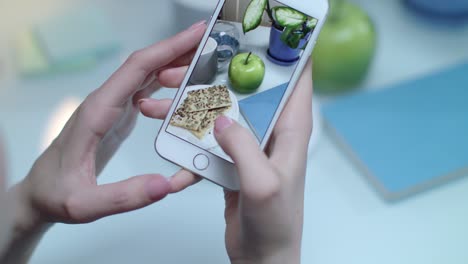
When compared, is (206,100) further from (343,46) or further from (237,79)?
(343,46)

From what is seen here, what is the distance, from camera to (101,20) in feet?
2.12

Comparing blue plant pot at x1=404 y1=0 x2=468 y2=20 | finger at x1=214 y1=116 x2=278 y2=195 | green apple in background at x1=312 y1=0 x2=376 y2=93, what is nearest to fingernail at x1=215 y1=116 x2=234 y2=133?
finger at x1=214 y1=116 x2=278 y2=195

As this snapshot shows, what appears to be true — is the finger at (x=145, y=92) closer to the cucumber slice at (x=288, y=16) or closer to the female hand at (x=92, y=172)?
the female hand at (x=92, y=172)

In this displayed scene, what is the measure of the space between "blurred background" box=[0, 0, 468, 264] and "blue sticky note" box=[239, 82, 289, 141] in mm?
151

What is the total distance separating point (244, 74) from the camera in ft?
1.43

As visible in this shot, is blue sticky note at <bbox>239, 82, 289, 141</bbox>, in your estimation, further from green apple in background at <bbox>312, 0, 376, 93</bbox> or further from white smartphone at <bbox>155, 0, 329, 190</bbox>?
green apple in background at <bbox>312, 0, 376, 93</bbox>

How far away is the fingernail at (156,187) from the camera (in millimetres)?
351

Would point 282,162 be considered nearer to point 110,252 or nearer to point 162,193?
point 162,193

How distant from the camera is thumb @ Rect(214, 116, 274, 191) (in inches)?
12.6

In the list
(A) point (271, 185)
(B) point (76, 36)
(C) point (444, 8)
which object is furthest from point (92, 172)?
(C) point (444, 8)

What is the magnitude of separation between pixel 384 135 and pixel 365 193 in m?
0.07

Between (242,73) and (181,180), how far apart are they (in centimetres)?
11

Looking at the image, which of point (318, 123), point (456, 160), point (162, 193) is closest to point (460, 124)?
point (456, 160)

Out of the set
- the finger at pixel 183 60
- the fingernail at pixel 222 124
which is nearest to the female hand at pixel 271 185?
the fingernail at pixel 222 124
